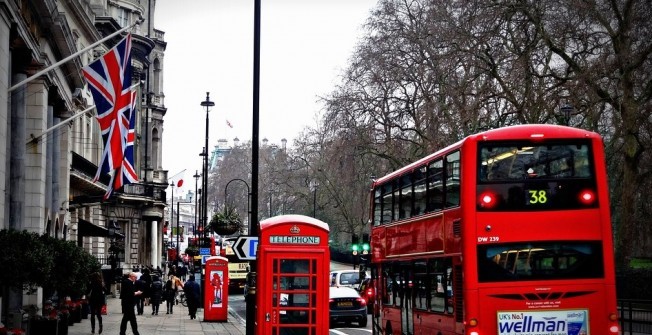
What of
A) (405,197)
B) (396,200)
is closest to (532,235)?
(405,197)

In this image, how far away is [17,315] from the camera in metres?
25.5

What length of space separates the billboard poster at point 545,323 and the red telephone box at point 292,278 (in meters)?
5.84

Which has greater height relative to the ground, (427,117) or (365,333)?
(427,117)

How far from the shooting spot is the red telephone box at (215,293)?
41719mm

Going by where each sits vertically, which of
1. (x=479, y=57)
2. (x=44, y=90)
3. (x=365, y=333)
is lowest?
(x=365, y=333)

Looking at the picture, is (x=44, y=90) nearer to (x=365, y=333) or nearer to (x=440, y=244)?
(x=365, y=333)

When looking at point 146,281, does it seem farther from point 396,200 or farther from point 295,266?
point 295,266

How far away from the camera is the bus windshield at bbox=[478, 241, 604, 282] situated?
60.1 ft

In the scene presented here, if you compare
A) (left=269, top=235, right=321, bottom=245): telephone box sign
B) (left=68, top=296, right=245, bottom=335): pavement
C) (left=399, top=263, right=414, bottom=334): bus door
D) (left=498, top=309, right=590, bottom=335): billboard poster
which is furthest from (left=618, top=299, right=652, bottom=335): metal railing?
(left=68, top=296, right=245, bottom=335): pavement

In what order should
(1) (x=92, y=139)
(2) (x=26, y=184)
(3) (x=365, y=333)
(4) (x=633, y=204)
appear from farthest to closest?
(1) (x=92, y=139) < (4) (x=633, y=204) < (3) (x=365, y=333) < (2) (x=26, y=184)

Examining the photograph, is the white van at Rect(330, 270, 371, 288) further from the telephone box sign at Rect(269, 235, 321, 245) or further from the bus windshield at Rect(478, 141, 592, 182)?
the bus windshield at Rect(478, 141, 592, 182)

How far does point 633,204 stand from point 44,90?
20.9m

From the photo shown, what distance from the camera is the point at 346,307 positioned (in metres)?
37.9

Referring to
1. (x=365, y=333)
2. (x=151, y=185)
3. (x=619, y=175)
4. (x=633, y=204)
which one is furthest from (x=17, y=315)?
(x=151, y=185)
